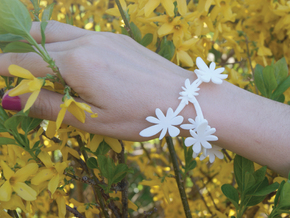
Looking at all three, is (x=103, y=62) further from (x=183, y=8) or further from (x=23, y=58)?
(x=183, y=8)

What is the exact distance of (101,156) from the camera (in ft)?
2.46

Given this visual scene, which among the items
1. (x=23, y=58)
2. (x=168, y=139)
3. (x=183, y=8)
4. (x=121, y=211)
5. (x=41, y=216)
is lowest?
(x=41, y=216)

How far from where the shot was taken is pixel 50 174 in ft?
2.39

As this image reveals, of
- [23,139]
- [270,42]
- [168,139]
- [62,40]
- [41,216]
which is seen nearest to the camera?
[23,139]

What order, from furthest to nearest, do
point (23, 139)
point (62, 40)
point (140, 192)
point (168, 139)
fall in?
point (140, 192)
point (168, 139)
point (62, 40)
point (23, 139)

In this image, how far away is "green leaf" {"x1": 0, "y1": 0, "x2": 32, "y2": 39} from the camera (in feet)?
1.67

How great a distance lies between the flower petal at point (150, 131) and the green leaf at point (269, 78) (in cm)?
41

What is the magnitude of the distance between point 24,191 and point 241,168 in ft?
2.05

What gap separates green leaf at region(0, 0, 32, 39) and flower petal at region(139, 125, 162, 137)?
37 centimetres

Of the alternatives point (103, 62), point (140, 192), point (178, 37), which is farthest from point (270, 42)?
point (140, 192)

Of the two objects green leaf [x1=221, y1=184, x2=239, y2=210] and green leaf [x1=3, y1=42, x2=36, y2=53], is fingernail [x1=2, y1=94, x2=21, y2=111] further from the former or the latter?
green leaf [x1=221, y1=184, x2=239, y2=210]

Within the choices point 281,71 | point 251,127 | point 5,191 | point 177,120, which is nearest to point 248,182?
point 251,127

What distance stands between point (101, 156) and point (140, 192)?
1.96m

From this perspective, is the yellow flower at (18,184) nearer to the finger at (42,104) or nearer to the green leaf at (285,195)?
the finger at (42,104)
